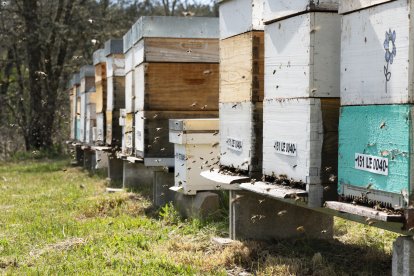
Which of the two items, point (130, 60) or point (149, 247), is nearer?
point (149, 247)

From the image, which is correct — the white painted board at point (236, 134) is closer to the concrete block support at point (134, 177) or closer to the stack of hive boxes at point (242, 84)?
the stack of hive boxes at point (242, 84)

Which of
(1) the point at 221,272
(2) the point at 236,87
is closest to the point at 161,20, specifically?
(2) the point at 236,87

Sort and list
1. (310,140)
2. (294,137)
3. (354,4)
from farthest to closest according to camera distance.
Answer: (294,137) < (310,140) < (354,4)

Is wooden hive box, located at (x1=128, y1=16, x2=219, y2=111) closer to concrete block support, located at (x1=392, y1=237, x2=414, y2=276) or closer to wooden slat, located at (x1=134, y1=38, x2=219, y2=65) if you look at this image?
wooden slat, located at (x1=134, y1=38, x2=219, y2=65)

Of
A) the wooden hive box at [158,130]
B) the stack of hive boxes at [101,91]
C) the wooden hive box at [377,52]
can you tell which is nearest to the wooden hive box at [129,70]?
the wooden hive box at [158,130]

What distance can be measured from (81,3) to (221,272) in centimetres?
1614

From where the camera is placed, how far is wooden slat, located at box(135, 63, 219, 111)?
7.43 m

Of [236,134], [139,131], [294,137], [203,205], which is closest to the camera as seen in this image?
[294,137]

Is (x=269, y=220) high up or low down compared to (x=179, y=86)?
down

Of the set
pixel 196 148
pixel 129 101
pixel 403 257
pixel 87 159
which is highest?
pixel 129 101

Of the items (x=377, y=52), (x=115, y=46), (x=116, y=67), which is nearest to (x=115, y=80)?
(x=116, y=67)

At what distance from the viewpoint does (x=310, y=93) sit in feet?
→ 13.3

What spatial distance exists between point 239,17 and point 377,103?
6.17ft

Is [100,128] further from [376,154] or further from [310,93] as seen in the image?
[376,154]
